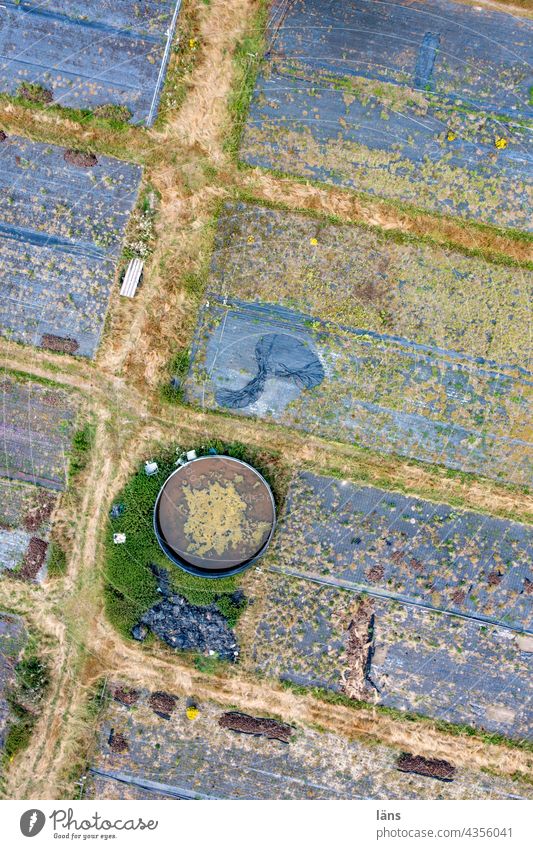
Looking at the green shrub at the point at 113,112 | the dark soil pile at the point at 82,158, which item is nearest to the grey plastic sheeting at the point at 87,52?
the green shrub at the point at 113,112

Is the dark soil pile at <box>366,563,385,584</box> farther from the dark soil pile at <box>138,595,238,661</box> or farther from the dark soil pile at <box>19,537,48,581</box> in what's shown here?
the dark soil pile at <box>19,537,48,581</box>

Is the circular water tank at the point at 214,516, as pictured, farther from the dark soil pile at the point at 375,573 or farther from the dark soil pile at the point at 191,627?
the dark soil pile at the point at 375,573

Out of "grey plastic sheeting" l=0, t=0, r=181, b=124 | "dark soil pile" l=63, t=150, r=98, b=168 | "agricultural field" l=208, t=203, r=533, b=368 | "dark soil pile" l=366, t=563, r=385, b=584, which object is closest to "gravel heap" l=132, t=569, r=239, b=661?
"dark soil pile" l=366, t=563, r=385, b=584

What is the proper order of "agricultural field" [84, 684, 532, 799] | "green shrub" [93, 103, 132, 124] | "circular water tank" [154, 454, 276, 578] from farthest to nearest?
"agricultural field" [84, 684, 532, 799]
"green shrub" [93, 103, 132, 124]
"circular water tank" [154, 454, 276, 578]

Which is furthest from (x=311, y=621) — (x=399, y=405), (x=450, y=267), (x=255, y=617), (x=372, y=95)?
(x=372, y=95)

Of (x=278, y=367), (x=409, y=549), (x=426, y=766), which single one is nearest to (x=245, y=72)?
(x=278, y=367)

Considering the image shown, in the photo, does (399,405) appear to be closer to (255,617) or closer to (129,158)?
(255,617)

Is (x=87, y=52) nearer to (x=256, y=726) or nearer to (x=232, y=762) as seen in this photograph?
(x=256, y=726)
